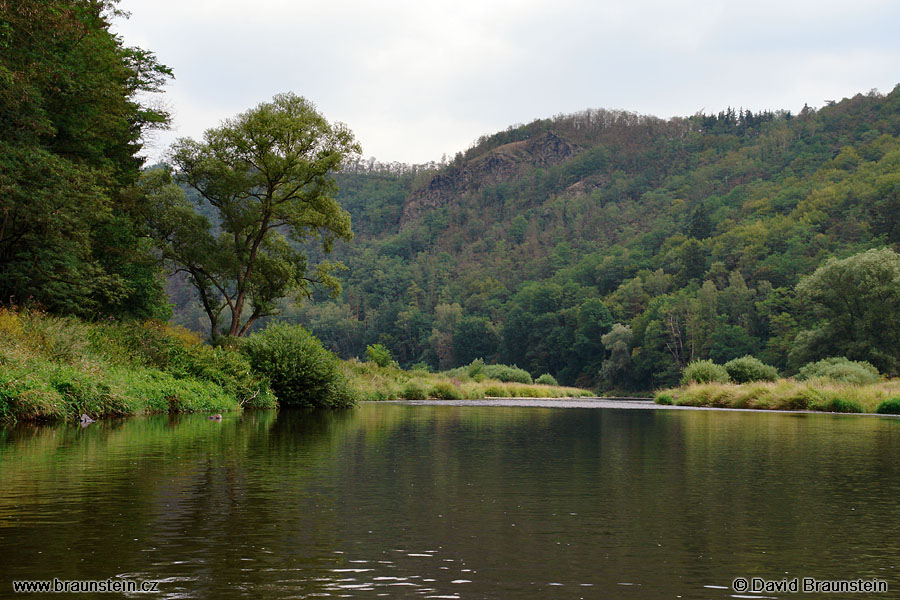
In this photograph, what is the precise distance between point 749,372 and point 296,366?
1192 inches

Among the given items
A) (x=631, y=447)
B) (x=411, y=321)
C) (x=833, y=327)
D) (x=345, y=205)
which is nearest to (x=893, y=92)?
(x=833, y=327)

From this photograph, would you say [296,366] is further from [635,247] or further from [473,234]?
[473,234]

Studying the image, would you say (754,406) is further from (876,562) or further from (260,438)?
(876,562)

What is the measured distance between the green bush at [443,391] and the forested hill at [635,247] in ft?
141

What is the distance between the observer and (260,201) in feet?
139

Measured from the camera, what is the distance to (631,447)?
14.0m

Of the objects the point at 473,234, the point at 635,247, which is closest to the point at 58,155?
the point at 635,247

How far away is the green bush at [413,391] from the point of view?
148 feet

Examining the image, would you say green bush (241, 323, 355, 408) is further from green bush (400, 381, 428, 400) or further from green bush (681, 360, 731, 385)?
green bush (681, 360, 731, 385)

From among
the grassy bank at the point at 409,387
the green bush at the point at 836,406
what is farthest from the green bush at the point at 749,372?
the grassy bank at the point at 409,387

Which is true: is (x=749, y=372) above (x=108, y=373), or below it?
below

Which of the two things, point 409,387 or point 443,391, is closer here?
point 409,387

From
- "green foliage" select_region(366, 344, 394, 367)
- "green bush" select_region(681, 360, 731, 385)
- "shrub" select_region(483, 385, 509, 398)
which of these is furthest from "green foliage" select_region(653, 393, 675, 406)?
"green foliage" select_region(366, 344, 394, 367)

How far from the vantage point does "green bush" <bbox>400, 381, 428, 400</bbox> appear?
45.2m
